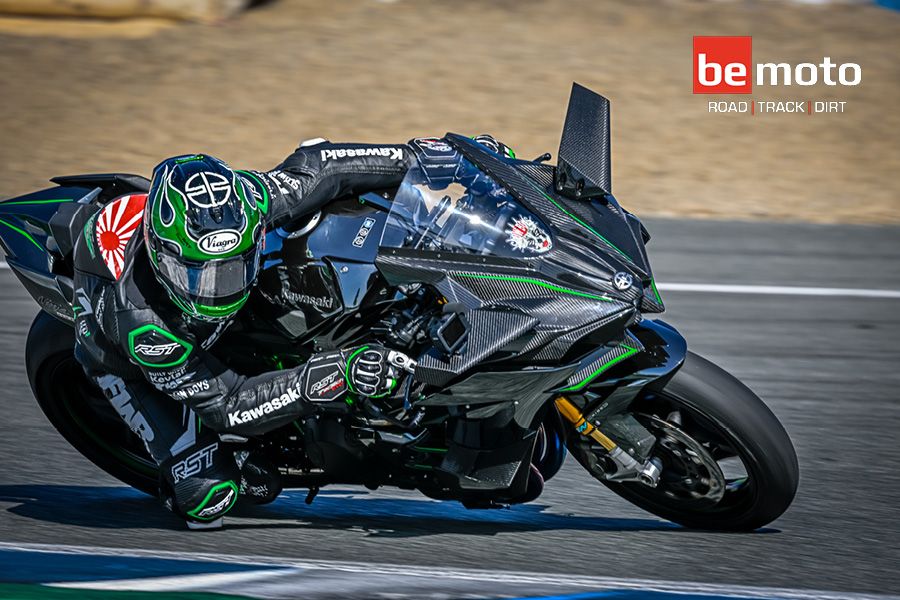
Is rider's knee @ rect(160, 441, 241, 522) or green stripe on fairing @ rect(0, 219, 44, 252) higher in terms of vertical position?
green stripe on fairing @ rect(0, 219, 44, 252)

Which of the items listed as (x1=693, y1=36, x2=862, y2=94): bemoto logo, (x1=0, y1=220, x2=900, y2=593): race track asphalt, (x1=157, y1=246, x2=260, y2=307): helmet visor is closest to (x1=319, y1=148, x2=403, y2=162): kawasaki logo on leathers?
(x1=157, y1=246, x2=260, y2=307): helmet visor

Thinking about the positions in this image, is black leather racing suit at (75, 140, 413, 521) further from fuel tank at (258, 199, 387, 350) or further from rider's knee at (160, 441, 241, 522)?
fuel tank at (258, 199, 387, 350)

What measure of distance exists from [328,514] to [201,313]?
121 centimetres

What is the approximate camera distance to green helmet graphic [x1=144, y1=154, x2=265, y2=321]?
363 cm

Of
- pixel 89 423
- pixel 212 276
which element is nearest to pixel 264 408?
pixel 212 276

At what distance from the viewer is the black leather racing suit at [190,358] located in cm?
389

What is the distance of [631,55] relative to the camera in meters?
12.6

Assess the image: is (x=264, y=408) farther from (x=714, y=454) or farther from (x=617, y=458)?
(x=714, y=454)

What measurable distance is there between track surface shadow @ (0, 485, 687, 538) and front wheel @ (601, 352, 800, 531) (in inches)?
6.9

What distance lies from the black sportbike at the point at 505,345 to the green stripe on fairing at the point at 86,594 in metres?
0.70

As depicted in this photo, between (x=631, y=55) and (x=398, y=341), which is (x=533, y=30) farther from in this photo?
(x=398, y=341)

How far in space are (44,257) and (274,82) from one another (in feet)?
25.9

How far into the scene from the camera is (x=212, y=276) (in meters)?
3.65

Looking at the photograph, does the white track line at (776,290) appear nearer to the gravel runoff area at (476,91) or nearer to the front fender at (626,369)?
the gravel runoff area at (476,91)
